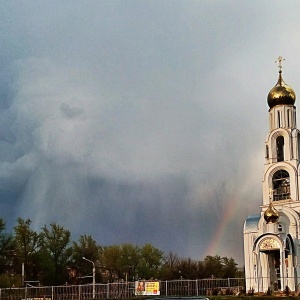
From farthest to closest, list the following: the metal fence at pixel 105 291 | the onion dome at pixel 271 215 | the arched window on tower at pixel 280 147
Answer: the arched window on tower at pixel 280 147
the onion dome at pixel 271 215
the metal fence at pixel 105 291

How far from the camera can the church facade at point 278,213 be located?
1721 inches

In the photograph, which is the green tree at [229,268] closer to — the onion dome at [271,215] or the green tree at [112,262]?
the green tree at [112,262]

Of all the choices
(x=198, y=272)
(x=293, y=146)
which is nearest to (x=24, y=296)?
(x=293, y=146)

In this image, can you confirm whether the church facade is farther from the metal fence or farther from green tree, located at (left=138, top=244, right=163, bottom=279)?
green tree, located at (left=138, top=244, right=163, bottom=279)

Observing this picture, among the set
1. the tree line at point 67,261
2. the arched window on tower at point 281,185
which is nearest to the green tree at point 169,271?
the tree line at point 67,261

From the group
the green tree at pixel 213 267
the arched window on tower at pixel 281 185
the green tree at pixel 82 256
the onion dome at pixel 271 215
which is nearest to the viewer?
the onion dome at pixel 271 215

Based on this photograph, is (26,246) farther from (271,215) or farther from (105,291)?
(271,215)

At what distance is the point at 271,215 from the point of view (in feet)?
148

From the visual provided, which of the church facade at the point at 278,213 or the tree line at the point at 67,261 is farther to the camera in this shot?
the tree line at the point at 67,261

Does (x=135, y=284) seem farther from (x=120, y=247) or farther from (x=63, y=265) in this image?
(x=120, y=247)

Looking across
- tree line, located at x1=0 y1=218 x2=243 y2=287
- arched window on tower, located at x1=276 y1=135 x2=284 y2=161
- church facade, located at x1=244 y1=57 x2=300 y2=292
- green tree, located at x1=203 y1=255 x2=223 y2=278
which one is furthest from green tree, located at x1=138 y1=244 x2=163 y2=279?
arched window on tower, located at x1=276 y1=135 x2=284 y2=161

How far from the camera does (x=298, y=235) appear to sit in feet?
150

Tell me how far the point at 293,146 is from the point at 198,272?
3115cm

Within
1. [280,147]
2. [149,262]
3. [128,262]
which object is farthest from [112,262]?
[280,147]
